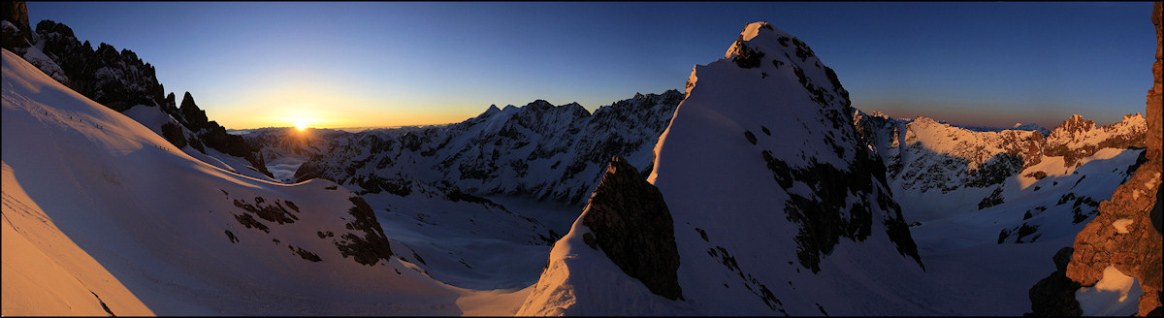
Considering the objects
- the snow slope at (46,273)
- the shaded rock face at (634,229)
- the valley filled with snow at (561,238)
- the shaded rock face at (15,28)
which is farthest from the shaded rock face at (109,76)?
the shaded rock face at (634,229)

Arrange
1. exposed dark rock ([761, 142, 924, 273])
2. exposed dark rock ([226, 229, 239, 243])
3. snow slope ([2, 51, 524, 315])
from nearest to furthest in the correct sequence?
snow slope ([2, 51, 524, 315]) < exposed dark rock ([226, 229, 239, 243]) < exposed dark rock ([761, 142, 924, 273])

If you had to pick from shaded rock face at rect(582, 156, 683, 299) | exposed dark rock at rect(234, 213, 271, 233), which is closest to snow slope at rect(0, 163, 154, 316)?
exposed dark rock at rect(234, 213, 271, 233)

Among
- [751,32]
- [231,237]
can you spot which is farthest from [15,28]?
[751,32]

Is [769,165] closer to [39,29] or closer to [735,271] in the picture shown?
[735,271]

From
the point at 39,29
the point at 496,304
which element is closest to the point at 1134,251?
the point at 496,304

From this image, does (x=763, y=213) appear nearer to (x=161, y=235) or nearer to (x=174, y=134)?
(x=161, y=235)

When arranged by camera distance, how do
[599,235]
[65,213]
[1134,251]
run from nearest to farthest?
[65,213], [599,235], [1134,251]

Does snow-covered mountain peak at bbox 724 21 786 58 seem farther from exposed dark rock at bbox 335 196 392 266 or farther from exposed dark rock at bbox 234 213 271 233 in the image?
exposed dark rock at bbox 234 213 271 233

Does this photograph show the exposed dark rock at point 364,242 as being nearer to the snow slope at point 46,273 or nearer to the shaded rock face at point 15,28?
the snow slope at point 46,273
